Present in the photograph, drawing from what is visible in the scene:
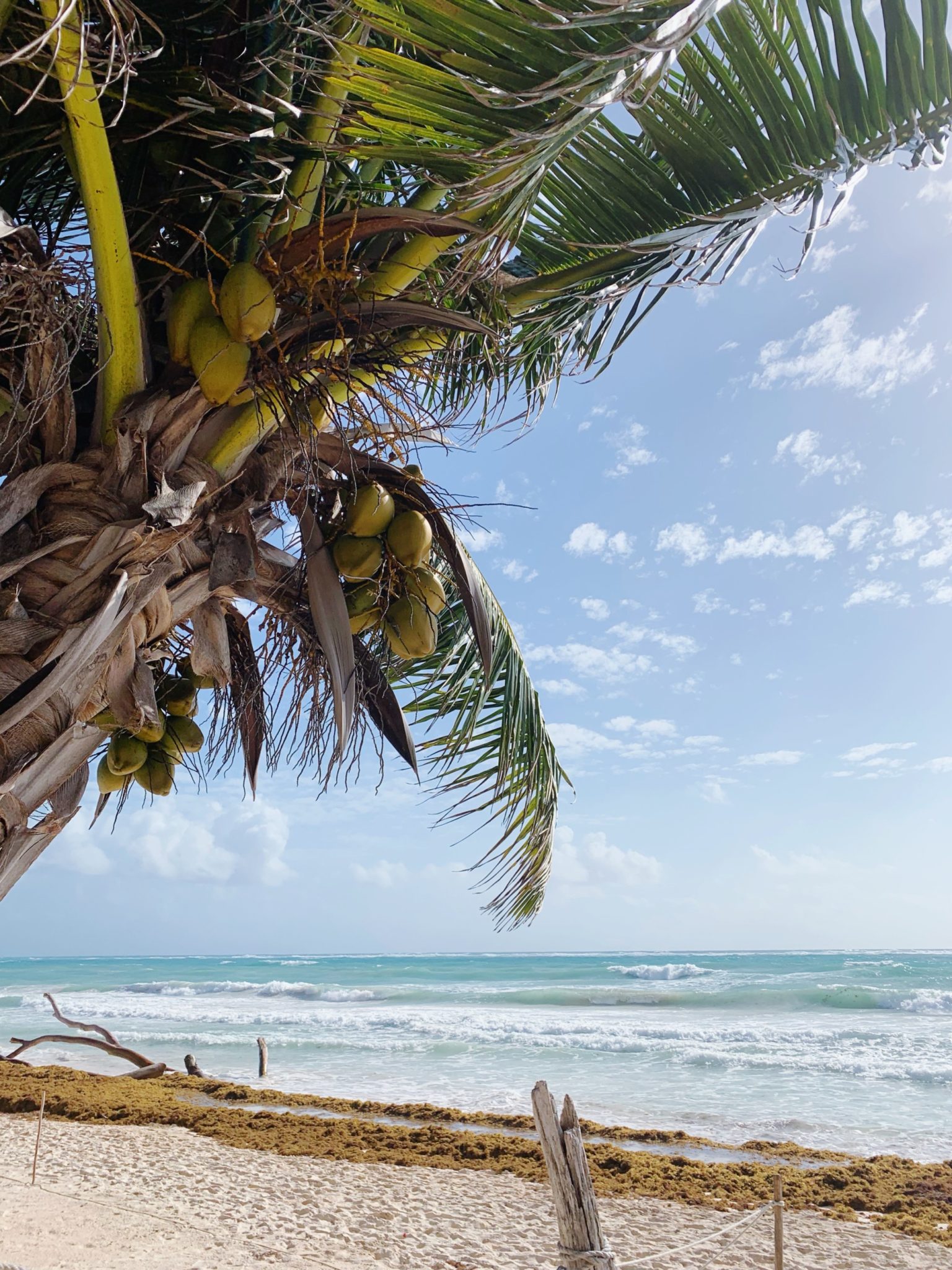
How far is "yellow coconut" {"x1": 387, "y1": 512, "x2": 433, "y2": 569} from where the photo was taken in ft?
7.40

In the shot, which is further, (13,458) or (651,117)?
(651,117)

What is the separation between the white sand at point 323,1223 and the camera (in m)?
6.17

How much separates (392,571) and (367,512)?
183 mm

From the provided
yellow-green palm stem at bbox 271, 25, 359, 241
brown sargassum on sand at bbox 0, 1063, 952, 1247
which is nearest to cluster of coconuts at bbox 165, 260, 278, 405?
yellow-green palm stem at bbox 271, 25, 359, 241

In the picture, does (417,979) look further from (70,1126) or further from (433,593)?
(433,593)

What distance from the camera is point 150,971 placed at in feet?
148

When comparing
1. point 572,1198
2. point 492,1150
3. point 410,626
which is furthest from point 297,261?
point 492,1150

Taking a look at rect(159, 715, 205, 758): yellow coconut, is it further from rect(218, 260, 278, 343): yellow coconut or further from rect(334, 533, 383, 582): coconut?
rect(218, 260, 278, 343): yellow coconut

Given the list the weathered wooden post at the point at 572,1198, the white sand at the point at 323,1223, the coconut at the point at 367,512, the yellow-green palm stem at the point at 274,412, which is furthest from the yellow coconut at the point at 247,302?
the white sand at the point at 323,1223

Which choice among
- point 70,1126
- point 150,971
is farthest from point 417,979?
point 70,1126

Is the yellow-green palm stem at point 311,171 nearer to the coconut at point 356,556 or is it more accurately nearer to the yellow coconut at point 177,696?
the coconut at point 356,556

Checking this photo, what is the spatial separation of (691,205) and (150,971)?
48.9 metres

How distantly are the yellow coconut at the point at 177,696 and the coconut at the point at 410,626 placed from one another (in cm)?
64

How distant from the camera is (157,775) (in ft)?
8.84
